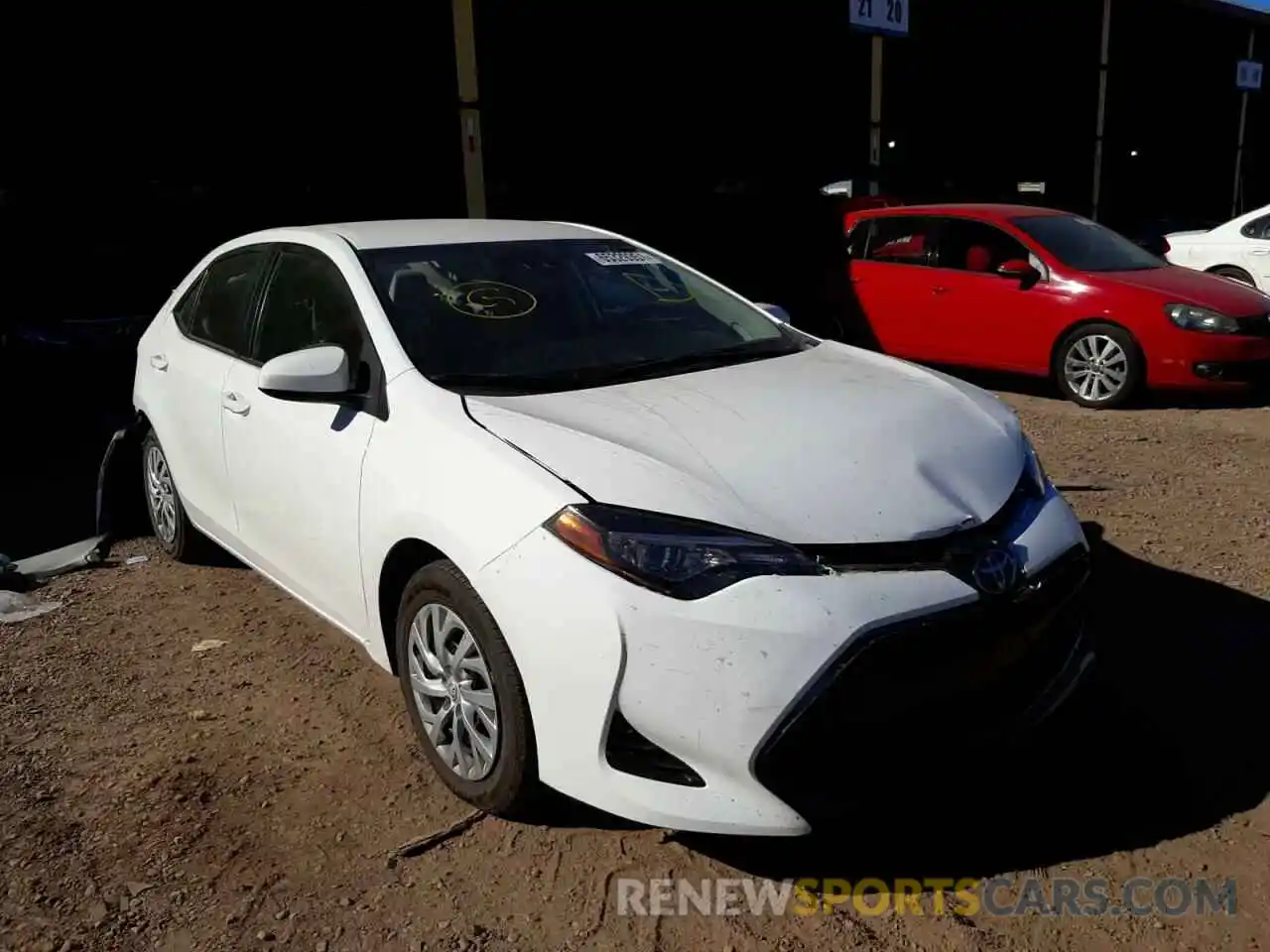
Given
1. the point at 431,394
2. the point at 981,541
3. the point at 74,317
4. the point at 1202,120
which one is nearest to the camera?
the point at 981,541

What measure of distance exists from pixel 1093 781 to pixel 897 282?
20.8 ft

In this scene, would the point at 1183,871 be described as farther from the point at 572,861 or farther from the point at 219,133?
the point at 219,133

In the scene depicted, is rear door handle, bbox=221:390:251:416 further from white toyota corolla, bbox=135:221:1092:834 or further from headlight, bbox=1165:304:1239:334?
headlight, bbox=1165:304:1239:334

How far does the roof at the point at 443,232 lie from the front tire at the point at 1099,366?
187 inches

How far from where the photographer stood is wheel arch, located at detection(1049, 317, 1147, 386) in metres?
7.74

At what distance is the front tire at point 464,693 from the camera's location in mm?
2793

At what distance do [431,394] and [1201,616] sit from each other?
2903 millimetres

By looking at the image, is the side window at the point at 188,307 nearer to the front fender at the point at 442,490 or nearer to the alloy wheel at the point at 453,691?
the front fender at the point at 442,490

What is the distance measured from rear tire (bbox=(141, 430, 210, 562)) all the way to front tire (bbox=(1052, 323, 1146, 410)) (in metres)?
5.88

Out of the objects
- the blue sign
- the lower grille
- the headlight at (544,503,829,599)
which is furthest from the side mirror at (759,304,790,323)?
the blue sign

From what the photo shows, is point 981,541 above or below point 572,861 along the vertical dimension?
above

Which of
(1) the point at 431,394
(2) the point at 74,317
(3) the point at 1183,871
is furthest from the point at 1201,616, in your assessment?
(2) the point at 74,317

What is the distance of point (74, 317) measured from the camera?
736cm

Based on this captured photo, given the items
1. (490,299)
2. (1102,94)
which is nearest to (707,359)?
(490,299)
